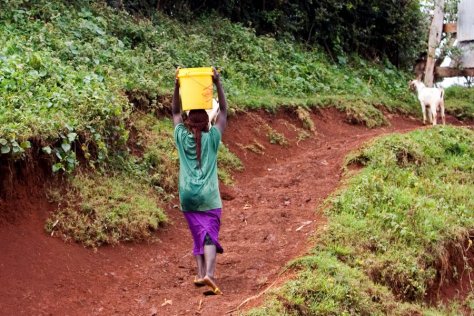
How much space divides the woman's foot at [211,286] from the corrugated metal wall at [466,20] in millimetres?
13548

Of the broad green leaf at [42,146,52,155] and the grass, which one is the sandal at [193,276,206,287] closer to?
the grass

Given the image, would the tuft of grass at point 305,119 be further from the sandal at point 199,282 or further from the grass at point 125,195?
the sandal at point 199,282

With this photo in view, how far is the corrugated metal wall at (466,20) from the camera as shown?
58.6ft

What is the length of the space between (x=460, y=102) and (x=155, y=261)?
14.0 m

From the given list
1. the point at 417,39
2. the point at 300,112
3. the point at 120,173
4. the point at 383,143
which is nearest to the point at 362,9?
the point at 417,39

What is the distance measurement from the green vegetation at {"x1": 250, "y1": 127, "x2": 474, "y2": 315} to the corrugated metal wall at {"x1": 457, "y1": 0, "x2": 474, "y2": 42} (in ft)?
24.6

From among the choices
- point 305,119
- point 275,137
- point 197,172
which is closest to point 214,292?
point 197,172

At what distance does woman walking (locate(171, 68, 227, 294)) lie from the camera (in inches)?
252

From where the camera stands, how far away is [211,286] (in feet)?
21.1

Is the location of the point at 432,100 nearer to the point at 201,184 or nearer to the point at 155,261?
the point at 155,261

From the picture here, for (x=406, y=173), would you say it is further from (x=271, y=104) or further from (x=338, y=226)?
(x=271, y=104)

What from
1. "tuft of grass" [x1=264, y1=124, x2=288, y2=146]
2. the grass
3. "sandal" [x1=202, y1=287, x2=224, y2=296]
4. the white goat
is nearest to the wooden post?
the white goat

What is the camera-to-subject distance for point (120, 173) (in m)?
→ 8.89

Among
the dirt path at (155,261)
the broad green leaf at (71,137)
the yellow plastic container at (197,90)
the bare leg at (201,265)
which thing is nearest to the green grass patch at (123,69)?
the broad green leaf at (71,137)
